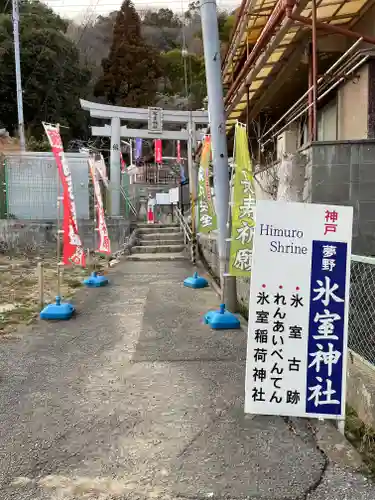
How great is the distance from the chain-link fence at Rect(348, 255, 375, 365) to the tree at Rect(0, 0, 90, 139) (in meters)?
31.4

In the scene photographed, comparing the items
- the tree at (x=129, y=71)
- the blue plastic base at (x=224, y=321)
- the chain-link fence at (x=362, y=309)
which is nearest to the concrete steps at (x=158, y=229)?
the blue plastic base at (x=224, y=321)

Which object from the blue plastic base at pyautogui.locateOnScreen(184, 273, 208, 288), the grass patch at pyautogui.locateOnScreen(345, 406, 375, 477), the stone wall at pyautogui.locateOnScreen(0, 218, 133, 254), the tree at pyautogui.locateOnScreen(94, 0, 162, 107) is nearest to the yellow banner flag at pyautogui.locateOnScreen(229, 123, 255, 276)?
the grass patch at pyautogui.locateOnScreen(345, 406, 375, 477)

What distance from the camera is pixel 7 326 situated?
6547 mm

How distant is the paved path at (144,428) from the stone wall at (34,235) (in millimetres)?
9564

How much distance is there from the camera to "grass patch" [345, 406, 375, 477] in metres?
3.11

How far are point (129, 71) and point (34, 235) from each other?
3028 cm

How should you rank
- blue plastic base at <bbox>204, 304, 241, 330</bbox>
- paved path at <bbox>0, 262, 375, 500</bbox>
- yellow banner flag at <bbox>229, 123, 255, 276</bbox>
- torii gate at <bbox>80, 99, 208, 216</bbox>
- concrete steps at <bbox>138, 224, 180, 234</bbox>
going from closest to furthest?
paved path at <bbox>0, 262, 375, 500</bbox> < yellow banner flag at <bbox>229, 123, 255, 276</bbox> < blue plastic base at <bbox>204, 304, 241, 330</bbox> < concrete steps at <bbox>138, 224, 180, 234</bbox> < torii gate at <bbox>80, 99, 208, 216</bbox>

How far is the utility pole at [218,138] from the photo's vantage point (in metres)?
6.55

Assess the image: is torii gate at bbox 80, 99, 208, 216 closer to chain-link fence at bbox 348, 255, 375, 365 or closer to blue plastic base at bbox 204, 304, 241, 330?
blue plastic base at bbox 204, 304, 241, 330

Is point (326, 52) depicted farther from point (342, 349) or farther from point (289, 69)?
point (342, 349)

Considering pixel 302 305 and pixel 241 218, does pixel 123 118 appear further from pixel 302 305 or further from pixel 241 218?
pixel 302 305

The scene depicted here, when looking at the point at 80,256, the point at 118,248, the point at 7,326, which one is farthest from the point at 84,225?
the point at 7,326

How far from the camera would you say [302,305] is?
133 inches

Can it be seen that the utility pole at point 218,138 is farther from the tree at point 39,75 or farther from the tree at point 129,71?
the tree at point 129,71
